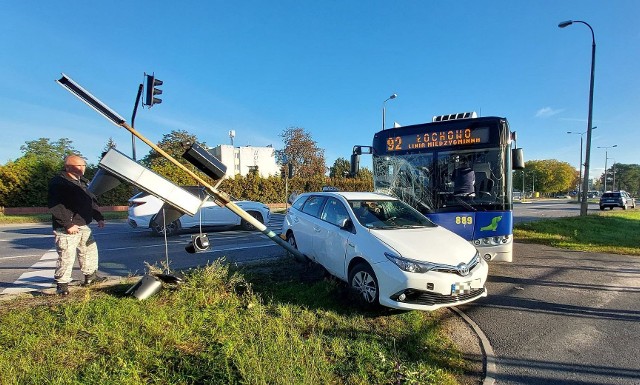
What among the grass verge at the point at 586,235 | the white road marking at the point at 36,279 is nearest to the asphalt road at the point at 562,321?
the grass verge at the point at 586,235

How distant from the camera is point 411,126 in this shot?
707 cm

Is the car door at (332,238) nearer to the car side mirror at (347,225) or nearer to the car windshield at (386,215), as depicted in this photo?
the car side mirror at (347,225)

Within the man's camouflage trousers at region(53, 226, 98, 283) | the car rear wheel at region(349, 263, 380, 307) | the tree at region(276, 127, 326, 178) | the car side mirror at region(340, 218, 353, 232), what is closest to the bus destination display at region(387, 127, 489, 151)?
the car side mirror at region(340, 218, 353, 232)

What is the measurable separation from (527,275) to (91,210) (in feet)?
24.9

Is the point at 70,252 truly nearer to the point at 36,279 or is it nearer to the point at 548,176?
the point at 36,279

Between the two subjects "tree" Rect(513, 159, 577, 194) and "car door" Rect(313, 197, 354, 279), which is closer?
"car door" Rect(313, 197, 354, 279)

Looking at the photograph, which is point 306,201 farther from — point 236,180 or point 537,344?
point 236,180

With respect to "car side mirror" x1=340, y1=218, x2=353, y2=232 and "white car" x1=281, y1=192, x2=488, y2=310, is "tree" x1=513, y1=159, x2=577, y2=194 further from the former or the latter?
"car side mirror" x1=340, y1=218, x2=353, y2=232

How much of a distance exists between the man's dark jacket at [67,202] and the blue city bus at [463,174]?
18.3ft

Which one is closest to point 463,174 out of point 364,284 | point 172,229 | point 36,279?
point 364,284

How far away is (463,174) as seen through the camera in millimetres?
6301

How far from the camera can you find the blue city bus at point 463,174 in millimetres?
5832

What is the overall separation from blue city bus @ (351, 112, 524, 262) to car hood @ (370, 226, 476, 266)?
1457 mm

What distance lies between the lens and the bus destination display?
6.20m
